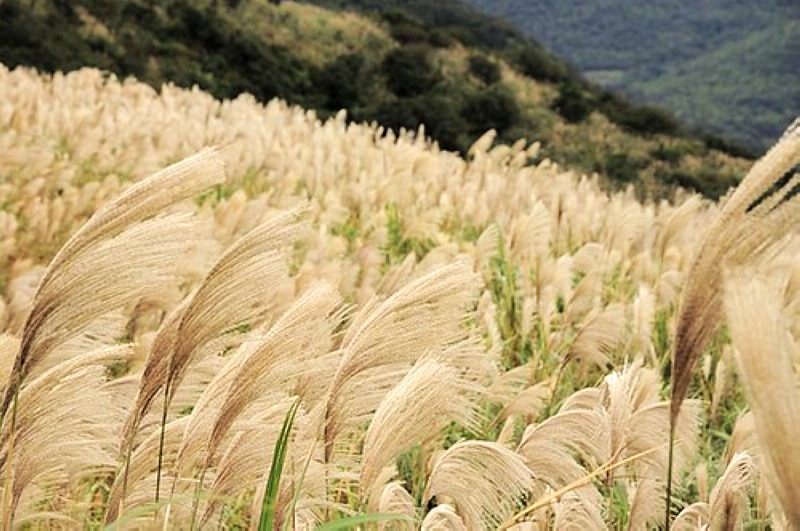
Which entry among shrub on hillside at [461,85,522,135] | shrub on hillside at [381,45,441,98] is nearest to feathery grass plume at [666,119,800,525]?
shrub on hillside at [461,85,522,135]

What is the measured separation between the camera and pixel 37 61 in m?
17.6

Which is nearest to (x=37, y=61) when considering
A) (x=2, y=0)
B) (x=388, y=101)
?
(x=2, y=0)

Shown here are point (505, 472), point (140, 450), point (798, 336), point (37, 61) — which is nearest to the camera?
A: point (505, 472)

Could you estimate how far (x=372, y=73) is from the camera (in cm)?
3105

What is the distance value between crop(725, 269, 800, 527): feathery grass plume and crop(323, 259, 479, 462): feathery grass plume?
641 mm

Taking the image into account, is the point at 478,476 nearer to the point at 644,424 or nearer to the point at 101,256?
the point at 644,424

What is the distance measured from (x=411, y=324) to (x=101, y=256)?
17.8 inches

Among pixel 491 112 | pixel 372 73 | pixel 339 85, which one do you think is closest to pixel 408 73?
pixel 372 73

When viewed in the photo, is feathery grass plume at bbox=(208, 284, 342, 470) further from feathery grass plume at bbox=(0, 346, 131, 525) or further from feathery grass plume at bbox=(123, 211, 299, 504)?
feathery grass plume at bbox=(0, 346, 131, 525)

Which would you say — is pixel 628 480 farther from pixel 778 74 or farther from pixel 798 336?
pixel 778 74

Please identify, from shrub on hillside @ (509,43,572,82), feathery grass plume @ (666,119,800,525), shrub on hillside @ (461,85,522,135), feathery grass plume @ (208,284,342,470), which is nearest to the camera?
feathery grass plume @ (666,119,800,525)

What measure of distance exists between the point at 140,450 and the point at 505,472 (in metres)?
0.59

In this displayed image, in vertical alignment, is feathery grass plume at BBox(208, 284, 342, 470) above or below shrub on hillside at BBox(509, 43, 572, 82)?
above

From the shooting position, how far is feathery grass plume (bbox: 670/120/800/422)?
99cm
